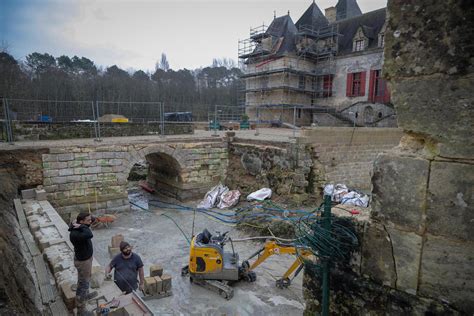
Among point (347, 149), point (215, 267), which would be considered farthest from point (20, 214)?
point (347, 149)

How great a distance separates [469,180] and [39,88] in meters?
35.7

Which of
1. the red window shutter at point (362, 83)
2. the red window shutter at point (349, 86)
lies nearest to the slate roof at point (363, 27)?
the red window shutter at point (362, 83)

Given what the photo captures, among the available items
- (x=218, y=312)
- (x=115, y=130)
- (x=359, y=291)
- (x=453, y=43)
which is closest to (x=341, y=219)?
(x=359, y=291)

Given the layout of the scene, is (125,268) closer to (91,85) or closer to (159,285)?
(159,285)

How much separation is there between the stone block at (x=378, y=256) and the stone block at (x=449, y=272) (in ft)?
0.60

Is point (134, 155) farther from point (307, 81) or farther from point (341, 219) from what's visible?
point (307, 81)

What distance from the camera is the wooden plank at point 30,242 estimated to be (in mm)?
5233

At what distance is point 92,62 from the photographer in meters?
48.7

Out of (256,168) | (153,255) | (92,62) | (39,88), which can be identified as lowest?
(153,255)

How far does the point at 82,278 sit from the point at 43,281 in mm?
1033

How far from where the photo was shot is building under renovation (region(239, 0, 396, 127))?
926 inches

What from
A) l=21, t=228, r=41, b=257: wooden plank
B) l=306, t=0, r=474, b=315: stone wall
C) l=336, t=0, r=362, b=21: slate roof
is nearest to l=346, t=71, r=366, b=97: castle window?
l=336, t=0, r=362, b=21: slate roof

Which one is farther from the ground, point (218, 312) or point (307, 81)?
point (307, 81)

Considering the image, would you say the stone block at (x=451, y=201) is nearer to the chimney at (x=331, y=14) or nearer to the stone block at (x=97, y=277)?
the stone block at (x=97, y=277)
